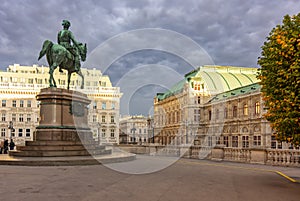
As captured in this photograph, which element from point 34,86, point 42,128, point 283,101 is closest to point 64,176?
point 42,128

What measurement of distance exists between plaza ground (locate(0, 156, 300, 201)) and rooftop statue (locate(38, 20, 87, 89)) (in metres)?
10.0

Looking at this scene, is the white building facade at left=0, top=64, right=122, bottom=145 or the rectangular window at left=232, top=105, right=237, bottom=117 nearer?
the rectangular window at left=232, top=105, right=237, bottom=117

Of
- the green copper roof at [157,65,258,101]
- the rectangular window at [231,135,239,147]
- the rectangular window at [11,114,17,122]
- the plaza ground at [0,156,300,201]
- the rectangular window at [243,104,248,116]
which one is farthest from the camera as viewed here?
the rectangular window at [11,114,17,122]

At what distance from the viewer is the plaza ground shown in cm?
1022

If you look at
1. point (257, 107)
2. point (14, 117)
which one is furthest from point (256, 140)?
point (14, 117)

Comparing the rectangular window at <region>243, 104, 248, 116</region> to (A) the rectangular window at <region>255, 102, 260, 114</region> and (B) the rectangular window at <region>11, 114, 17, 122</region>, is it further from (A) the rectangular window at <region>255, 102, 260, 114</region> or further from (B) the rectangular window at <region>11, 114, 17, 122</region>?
(B) the rectangular window at <region>11, 114, 17, 122</region>

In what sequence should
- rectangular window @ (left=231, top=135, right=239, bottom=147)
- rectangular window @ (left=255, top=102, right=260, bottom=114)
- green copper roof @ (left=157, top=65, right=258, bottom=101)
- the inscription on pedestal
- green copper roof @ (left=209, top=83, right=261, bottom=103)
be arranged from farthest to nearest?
green copper roof @ (left=157, top=65, right=258, bottom=101) → rectangular window @ (left=231, top=135, right=239, bottom=147) → green copper roof @ (left=209, top=83, right=261, bottom=103) → rectangular window @ (left=255, top=102, right=260, bottom=114) → the inscription on pedestal

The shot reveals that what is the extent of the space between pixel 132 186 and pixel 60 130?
36.2 feet

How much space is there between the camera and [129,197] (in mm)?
10117

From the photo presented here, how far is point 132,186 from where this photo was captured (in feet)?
39.4

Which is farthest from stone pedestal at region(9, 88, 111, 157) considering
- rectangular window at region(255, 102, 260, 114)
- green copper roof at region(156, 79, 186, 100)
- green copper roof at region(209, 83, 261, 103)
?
green copper roof at region(156, 79, 186, 100)

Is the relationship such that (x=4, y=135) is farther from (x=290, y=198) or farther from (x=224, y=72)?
(x=290, y=198)

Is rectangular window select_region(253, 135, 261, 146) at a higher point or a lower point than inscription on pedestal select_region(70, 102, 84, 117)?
lower

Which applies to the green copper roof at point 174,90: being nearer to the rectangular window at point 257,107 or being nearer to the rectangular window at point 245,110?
the rectangular window at point 245,110
